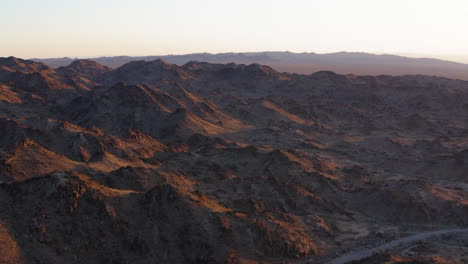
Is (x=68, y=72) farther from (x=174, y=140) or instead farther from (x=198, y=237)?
(x=198, y=237)

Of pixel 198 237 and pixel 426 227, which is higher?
pixel 198 237

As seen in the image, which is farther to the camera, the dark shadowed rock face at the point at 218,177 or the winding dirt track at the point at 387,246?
the winding dirt track at the point at 387,246

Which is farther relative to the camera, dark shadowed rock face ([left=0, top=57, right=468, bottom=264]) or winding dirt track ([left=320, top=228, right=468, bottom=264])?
winding dirt track ([left=320, top=228, right=468, bottom=264])

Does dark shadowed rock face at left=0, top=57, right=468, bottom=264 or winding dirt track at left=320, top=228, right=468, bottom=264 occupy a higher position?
dark shadowed rock face at left=0, top=57, right=468, bottom=264

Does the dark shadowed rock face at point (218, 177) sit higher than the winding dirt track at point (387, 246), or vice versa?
the dark shadowed rock face at point (218, 177)

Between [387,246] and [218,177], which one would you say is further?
[218,177]

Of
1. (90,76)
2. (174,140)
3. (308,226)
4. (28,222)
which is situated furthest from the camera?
(90,76)

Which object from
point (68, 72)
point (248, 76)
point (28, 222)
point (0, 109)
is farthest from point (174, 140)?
point (68, 72)

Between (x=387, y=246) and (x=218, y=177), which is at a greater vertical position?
(x=218, y=177)
